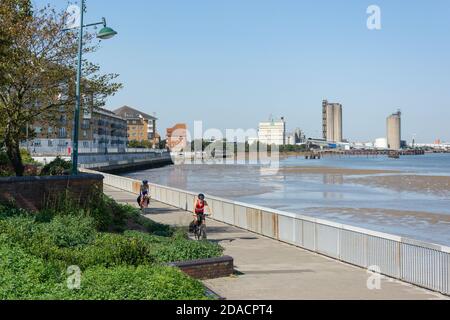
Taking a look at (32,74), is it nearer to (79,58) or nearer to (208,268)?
(79,58)

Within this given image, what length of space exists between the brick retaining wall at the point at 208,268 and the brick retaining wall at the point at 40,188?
6.80 m

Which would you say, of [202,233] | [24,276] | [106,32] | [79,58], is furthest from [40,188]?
[24,276]

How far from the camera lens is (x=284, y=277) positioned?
11.2 metres

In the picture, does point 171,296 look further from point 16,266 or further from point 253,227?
point 253,227

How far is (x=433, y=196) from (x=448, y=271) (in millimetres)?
39755

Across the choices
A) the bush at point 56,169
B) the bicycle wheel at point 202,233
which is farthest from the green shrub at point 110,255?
the bush at point 56,169

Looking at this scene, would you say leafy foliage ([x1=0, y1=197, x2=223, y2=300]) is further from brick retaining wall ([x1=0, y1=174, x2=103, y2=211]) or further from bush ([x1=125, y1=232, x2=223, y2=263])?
brick retaining wall ([x1=0, y1=174, x2=103, y2=211])

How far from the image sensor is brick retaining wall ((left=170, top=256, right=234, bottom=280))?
10.6 metres

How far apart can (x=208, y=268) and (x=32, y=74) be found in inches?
446

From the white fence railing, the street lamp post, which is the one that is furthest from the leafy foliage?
the white fence railing

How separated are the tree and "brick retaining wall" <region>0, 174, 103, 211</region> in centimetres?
396

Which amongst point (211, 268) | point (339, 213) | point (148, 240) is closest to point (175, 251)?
point (211, 268)

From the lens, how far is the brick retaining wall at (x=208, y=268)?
10625 millimetres

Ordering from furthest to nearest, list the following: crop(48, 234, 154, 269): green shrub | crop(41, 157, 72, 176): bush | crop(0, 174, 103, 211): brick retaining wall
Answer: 1. crop(41, 157, 72, 176): bush
2. crop(0, 174, 103, 211): brick retaining wall
3. crop(48, 234, 154, 269): green shrub
